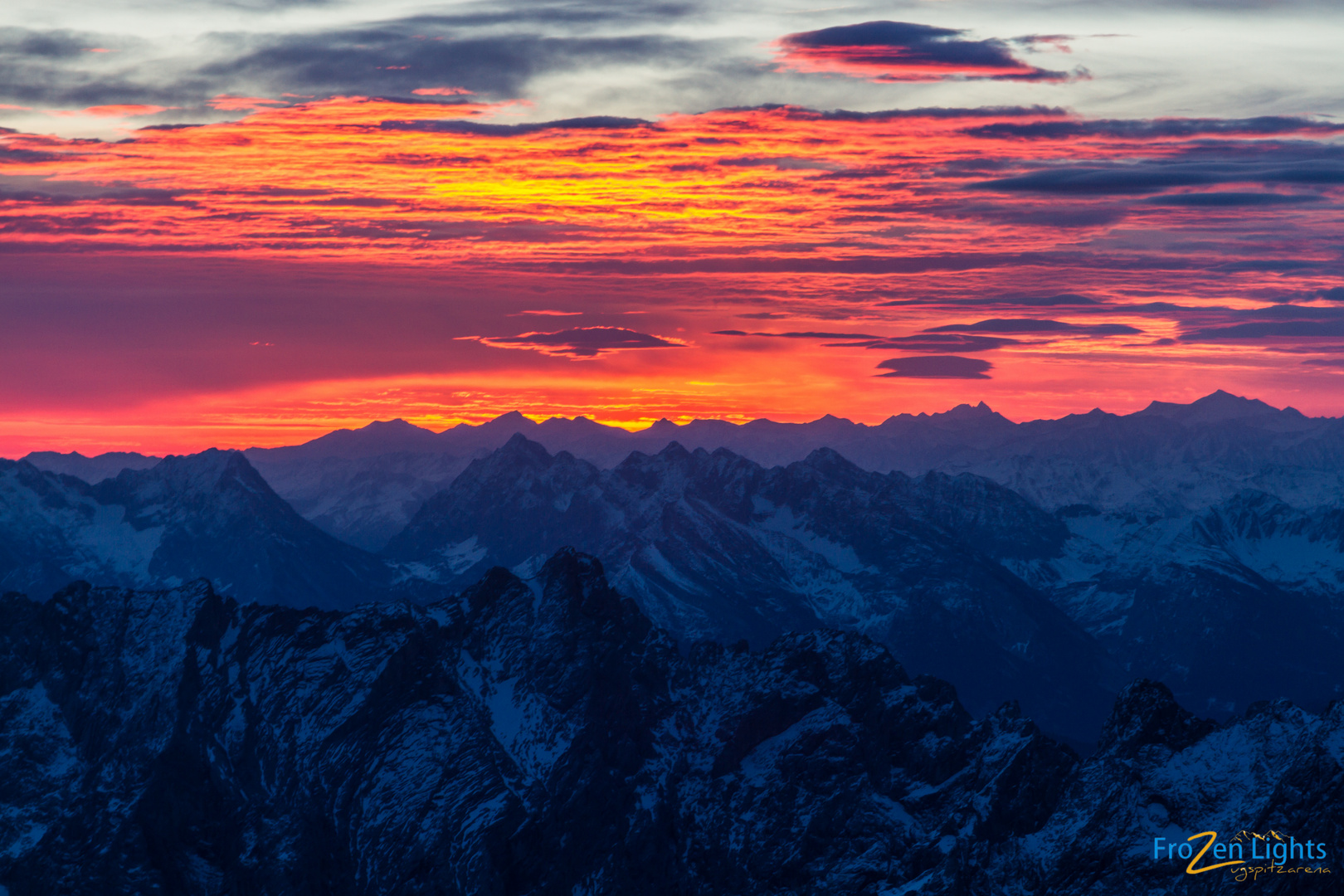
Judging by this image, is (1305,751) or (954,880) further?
(954,880)

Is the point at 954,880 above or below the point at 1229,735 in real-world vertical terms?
below

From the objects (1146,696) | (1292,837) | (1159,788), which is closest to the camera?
(1292,837)

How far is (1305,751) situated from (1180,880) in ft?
67.2

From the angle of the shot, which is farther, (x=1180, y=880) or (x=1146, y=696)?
(x=1146, y=696)

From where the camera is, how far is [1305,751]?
161125 millimetres

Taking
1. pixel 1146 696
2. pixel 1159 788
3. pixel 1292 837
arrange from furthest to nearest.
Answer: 1. pixel 1146 696
2. pixel 1159 788
3. pixel 1292 837

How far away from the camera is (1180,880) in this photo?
164 meters

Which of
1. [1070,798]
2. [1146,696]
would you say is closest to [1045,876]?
[1070,798]

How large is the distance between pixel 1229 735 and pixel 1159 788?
38.8 feet

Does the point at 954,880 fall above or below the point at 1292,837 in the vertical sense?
below

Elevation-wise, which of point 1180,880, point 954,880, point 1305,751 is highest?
point 1305,751

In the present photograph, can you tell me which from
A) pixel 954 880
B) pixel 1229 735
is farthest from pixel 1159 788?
pixel 954 880

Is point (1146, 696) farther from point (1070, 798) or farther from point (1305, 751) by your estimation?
point (1305, 751)

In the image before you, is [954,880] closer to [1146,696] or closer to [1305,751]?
[1146,696]
